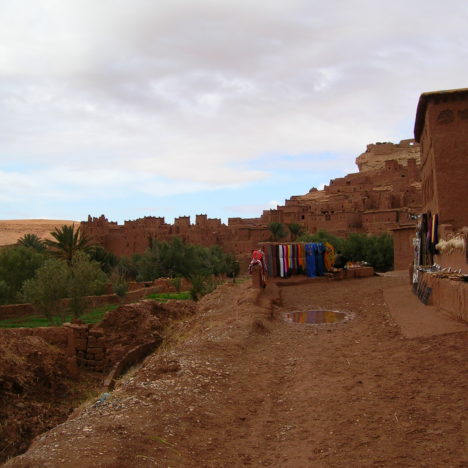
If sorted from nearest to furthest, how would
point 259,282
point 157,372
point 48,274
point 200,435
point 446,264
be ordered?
point 200,435
point 157,372
point 446,264
point 259,282
point 48,274

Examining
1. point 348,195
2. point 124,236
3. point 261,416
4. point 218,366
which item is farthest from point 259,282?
point 348,195

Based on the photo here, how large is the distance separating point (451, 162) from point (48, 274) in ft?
51.4

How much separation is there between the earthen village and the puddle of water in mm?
73

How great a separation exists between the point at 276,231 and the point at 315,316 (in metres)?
43.5

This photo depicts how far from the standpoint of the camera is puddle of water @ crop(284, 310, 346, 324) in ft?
35.7

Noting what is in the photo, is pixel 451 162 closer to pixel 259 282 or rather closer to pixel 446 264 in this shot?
pixel 446 264

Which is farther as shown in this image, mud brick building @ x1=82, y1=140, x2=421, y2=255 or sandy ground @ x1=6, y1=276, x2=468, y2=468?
mud brick building @ x1=82, y1=140, x2=421, y2=255

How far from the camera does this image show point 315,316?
1148 centimetres

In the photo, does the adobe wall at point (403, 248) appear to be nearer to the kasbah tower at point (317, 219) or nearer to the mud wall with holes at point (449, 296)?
the kasbah tower at point (317, 219)

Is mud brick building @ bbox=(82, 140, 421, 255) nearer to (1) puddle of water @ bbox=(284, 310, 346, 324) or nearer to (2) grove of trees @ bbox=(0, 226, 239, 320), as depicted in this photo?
(2) grove of trees @ bbox=(0, 226, 239, 320)

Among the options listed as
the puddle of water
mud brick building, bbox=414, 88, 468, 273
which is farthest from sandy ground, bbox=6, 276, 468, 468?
mud brick building, bbox=414, 88, 468, 273

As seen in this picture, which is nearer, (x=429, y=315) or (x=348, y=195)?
(x=429, y=315)

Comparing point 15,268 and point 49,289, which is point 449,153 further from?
point 15,268

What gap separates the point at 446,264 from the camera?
489 inches
